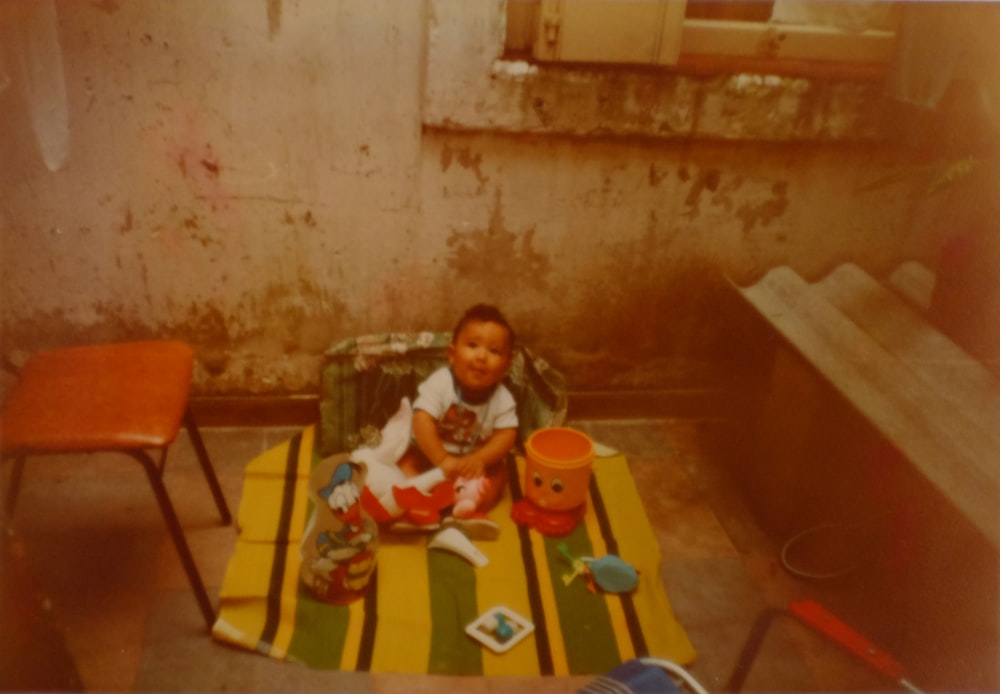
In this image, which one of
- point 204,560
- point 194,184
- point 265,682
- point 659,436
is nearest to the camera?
point 265,682

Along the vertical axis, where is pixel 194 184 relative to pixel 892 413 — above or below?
above

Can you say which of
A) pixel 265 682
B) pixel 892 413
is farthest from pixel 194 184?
pixel 892 413

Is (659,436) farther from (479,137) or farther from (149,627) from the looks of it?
(149,627)

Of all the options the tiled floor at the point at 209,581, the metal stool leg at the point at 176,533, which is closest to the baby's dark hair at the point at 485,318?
the tiled floor at the point at 209,581

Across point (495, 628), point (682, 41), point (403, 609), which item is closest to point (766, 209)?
point (682, 41)

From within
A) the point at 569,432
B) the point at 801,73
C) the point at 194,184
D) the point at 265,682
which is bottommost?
the point at 265,682

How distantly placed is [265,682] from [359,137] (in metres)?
1.58

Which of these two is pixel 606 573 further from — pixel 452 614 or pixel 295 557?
pixel 295 557

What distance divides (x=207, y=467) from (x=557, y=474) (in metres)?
1.05

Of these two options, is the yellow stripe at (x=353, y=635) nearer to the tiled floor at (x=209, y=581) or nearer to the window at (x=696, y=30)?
the tiled floor at (x=209, y=581)

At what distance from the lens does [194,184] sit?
8.57 feet

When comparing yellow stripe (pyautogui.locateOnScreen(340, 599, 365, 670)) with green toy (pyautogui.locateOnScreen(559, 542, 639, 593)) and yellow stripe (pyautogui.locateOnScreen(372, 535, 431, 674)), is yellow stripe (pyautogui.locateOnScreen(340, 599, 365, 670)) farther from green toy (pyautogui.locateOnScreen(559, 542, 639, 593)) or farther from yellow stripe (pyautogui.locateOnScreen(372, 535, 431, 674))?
green toy (pyautogui.locateOnScreen(559, 542, 639, 593))

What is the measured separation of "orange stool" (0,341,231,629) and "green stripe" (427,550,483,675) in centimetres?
60

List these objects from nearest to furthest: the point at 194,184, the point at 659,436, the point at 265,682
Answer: the point at 265,682
the point at 194,184
the point at 659,436
